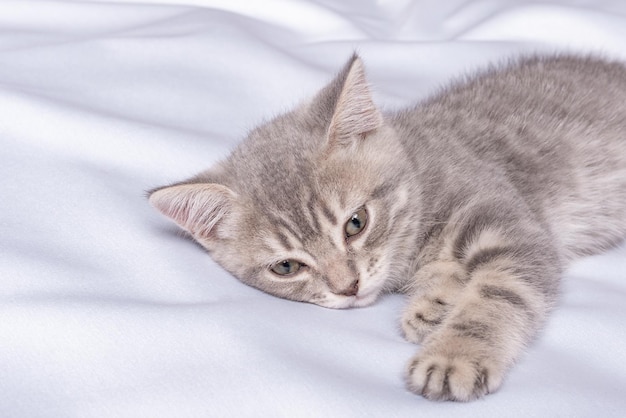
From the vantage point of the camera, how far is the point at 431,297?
1.76 metres

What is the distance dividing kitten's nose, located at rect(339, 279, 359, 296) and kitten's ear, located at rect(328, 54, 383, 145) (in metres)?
0.34

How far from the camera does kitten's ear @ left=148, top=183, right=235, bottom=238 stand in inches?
70.1

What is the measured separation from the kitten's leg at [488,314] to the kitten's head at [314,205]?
20 centimetres

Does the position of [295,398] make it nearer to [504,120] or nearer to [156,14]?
[504,120]

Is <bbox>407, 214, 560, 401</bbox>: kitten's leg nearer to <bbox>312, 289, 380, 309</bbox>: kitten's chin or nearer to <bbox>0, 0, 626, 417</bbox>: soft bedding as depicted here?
<bbox>0, 0, 626, 417</bbox>: soft bedding

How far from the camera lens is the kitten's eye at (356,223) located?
70.1 inches

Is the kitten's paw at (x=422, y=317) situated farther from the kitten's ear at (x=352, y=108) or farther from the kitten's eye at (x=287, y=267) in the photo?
the kitten's ear at (x=352, y=108)

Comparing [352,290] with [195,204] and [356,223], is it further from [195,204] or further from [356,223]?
[195,204]

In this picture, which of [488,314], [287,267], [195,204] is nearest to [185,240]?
[195,204]

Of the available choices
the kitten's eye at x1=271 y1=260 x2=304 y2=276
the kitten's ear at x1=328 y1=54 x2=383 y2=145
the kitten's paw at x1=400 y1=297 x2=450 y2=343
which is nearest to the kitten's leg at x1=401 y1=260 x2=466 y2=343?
the kitten's paw at x1=400 y1=297 x2=450 y2=343

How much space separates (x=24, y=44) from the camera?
2691mm

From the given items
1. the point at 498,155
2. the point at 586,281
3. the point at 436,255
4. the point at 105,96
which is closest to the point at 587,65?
the point at 498,155

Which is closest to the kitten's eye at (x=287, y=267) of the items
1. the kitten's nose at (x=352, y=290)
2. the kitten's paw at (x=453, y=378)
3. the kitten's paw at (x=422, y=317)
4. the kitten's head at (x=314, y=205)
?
the kitten's head at (x=314, y=205)

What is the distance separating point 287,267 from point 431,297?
13.0 inches
